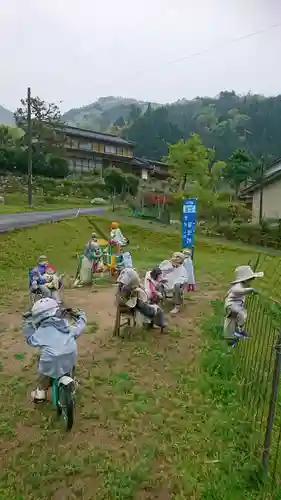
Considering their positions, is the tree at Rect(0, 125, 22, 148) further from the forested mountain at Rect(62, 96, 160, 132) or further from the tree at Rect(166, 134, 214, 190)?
the forested mountain at Rect(62, 96, 160, 132)

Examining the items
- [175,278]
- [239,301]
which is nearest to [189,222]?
[175,278]

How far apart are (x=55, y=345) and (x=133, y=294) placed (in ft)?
8.17

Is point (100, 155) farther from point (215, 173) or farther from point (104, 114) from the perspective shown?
point (104, 114)

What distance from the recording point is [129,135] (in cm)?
6209

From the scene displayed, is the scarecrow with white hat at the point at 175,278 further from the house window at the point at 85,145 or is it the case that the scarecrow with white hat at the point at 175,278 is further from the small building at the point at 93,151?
the house window at the point at 85,145

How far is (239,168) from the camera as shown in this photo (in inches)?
1569

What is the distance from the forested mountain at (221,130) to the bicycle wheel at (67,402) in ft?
178

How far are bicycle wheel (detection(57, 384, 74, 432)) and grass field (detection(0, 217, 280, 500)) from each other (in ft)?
0.41

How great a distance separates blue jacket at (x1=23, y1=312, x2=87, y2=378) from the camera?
173 inches

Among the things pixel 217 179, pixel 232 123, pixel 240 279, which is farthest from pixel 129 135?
pixel 240 279

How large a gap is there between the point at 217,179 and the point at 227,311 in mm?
32179

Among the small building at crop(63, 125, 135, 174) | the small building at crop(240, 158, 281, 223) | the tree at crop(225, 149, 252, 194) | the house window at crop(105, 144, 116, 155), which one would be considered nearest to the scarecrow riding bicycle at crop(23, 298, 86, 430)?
the small building at crop(240, 158, 281, 223)

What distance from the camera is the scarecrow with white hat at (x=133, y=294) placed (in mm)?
6695

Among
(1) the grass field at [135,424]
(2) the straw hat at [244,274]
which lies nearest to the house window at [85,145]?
(1) the grass field at [135,424]
